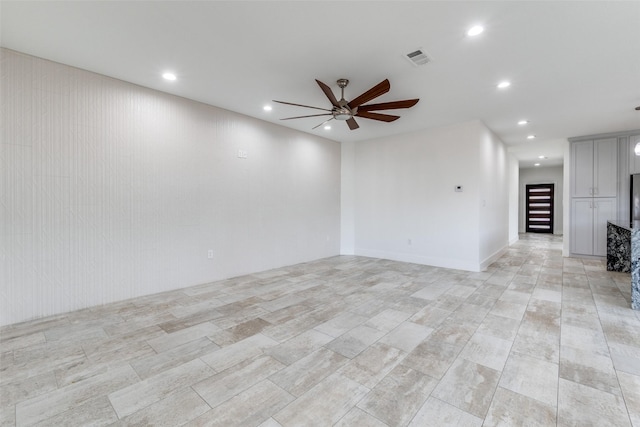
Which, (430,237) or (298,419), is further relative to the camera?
(430,237)

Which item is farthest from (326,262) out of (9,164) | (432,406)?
(9,164)

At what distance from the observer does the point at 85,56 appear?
9.57ft

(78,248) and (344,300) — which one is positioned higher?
(78,248)

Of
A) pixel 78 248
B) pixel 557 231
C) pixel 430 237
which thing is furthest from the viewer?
pixel 557 231

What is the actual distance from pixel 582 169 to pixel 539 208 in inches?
219

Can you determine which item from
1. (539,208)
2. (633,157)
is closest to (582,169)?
(633,157)

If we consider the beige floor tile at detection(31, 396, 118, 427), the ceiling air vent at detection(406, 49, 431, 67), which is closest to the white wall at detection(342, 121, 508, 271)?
the ceiling air vent at detection(406, 49, 431, 67)

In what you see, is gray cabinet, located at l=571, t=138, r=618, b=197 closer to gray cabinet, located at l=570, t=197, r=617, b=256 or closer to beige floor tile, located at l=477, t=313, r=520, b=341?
gray cabinet, located at l=570, t=197, r=617, b=256

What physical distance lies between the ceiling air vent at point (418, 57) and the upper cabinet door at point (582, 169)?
5562 mm

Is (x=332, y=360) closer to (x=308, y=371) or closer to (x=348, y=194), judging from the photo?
(x=308, y=371)

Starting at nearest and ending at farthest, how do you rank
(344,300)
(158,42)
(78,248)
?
(158,42), (78,248), (344,300)

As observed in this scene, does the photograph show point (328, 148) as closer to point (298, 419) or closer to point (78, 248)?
point (78, 248)

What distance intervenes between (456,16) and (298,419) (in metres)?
3.10

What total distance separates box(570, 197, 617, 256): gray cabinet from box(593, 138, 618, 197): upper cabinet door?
0.17 m
